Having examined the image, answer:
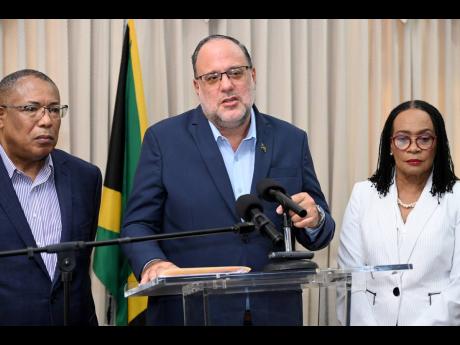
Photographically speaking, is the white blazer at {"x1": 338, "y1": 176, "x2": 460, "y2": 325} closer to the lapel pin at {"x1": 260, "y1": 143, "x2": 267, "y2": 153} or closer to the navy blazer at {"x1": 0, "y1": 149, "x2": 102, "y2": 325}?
the lapel pin at {"x1": 260, "y1": 143, "x2": 267, "y2": 153}

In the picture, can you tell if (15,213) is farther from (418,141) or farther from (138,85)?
(418,141)

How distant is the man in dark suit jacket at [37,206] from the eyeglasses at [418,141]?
165cm

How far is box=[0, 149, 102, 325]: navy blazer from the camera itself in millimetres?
3867

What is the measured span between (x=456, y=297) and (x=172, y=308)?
4.72 ft

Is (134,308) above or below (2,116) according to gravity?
below

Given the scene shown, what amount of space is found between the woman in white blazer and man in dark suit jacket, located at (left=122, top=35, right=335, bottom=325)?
61 cm

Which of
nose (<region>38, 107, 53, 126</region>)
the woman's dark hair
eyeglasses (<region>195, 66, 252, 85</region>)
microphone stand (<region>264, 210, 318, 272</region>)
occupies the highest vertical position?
eyeglasses (<region>195, 66, 252, 85</region>)

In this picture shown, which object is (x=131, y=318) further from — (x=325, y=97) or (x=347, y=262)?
(x=325, y=97)

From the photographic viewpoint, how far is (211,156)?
399 centimetres

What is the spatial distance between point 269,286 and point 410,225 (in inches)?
60.8

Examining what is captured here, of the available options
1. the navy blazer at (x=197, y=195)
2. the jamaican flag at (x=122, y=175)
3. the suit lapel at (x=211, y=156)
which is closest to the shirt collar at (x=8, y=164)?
the navy blazer at (x=197, y=195)

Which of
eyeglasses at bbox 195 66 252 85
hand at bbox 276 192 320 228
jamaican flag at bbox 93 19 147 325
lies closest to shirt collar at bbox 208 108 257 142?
eyeglasses at bbox 195 66 252 85

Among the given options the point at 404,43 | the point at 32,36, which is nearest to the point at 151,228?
the point at 32,36

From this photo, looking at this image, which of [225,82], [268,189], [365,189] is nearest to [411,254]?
[365,189]
